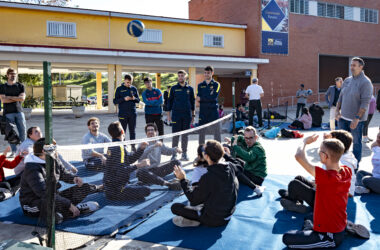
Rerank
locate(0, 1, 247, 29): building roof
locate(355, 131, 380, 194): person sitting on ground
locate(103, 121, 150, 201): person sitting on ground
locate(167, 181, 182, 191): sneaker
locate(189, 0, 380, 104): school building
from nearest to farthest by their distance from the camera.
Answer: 1. locate(103, 121, 150, 201): person sitting on ground
2. locate(355, 131, 380, 194): person sitting on ground
3. locate(167, 181, 182, 191): sneaker
4. locate(0, 1, 247, 29): building roof
5. locate(189, 0, 380, 104): school building

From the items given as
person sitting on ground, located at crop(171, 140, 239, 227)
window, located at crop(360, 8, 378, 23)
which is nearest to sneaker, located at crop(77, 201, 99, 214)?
person sitting on ground, located at crop(171, 140, 239, 227)

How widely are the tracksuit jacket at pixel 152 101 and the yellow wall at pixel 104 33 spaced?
15.4m

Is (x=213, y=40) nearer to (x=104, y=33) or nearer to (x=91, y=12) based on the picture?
(x=104, y=33)

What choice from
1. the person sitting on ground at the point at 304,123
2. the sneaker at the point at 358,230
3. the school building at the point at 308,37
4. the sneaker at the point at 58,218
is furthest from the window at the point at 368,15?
the sneaker at the point at 58,218

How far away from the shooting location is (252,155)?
562 centimetres

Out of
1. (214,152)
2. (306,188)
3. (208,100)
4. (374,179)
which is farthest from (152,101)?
(374,179)

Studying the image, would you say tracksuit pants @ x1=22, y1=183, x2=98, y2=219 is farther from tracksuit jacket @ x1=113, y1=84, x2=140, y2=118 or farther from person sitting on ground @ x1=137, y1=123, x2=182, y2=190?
tracksuit jacket @ x1=113, y1=84, x2=140, y2=118

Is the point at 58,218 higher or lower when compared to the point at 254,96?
lower

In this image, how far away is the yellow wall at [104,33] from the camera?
20.3 m

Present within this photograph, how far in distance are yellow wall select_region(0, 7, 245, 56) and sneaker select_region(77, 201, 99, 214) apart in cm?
1910

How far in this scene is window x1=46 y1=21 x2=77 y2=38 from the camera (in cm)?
2111

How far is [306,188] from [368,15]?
109ft

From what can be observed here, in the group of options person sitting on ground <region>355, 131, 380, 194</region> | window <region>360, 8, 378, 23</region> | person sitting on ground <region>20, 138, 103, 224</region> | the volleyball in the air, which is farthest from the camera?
window <region>360, 8, 378, 23</region>

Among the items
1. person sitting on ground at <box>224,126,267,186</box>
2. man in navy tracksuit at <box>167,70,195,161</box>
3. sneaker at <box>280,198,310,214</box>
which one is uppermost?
man in navy tracksuit at <box>167,70,195,161</box>
